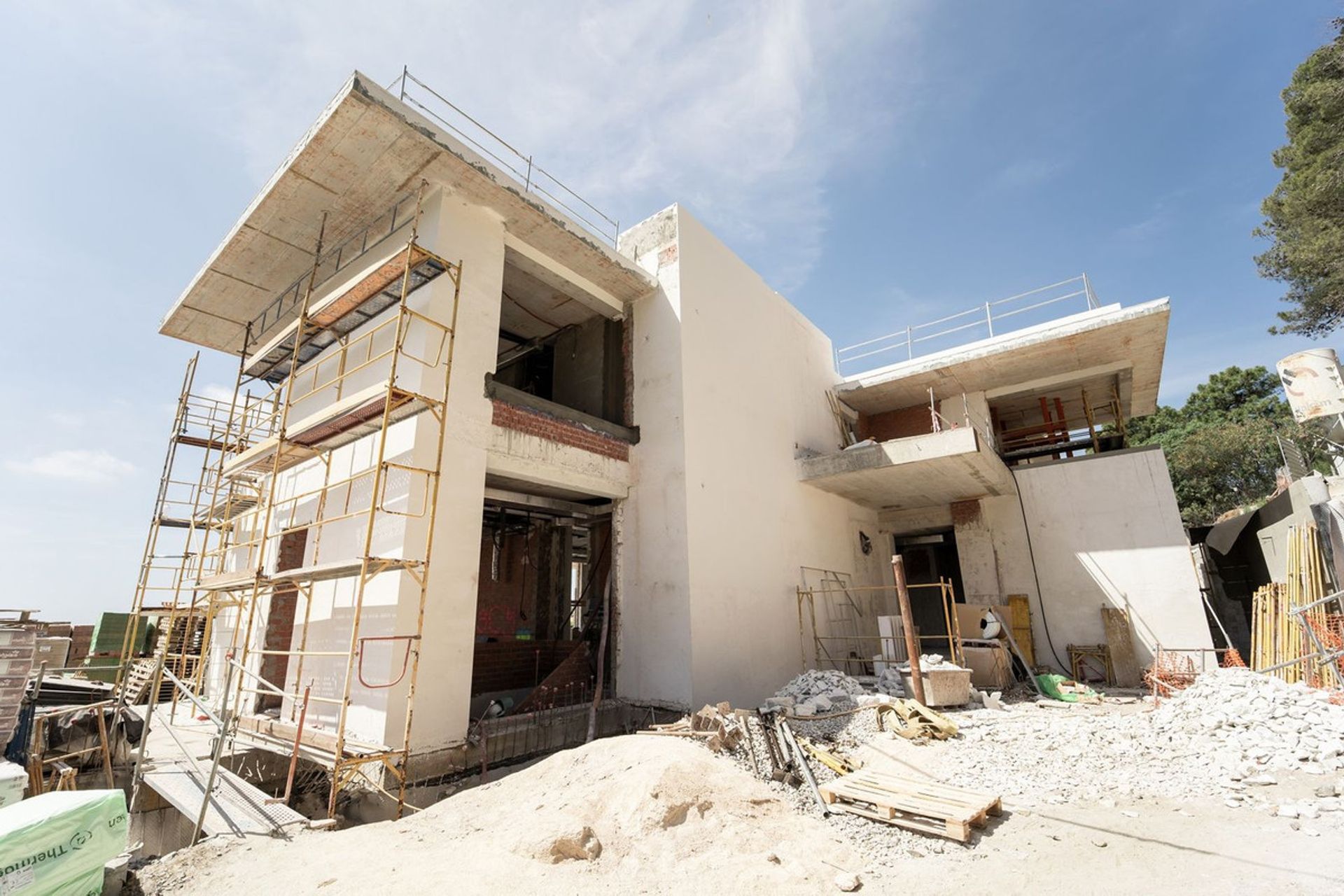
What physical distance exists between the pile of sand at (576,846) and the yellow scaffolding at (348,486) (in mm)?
978

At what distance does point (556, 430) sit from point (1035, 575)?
461 inches

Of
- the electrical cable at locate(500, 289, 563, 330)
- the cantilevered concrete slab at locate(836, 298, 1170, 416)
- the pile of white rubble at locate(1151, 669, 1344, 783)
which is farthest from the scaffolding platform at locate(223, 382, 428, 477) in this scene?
the cantilevered concrete slab at locate(836, 298, 1170, 416)

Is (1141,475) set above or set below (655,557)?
above

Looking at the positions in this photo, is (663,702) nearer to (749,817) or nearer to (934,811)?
(749,817)

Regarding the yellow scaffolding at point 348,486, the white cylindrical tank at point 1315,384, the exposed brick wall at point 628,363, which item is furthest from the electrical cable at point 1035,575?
the yellow scaffolding at point 348,486

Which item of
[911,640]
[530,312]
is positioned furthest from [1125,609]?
[530,312]

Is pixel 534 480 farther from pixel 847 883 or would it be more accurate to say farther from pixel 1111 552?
pixel 1111 552

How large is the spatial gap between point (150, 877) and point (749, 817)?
4.69 m

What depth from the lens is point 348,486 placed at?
325 inches

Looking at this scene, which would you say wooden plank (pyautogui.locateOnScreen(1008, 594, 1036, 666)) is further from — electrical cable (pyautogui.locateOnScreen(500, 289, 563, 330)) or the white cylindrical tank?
electrical cable (pyautogui.locateOnScreen(500, 289, 563, 330))

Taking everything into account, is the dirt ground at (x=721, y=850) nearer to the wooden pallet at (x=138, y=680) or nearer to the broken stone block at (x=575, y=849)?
the broken stone block at (x=575, y=849)

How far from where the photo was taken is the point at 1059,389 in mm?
15469

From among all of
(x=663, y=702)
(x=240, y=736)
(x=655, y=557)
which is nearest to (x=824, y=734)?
(x=663, y=702)

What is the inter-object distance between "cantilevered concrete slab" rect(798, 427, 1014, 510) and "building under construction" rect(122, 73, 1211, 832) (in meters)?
0.07
